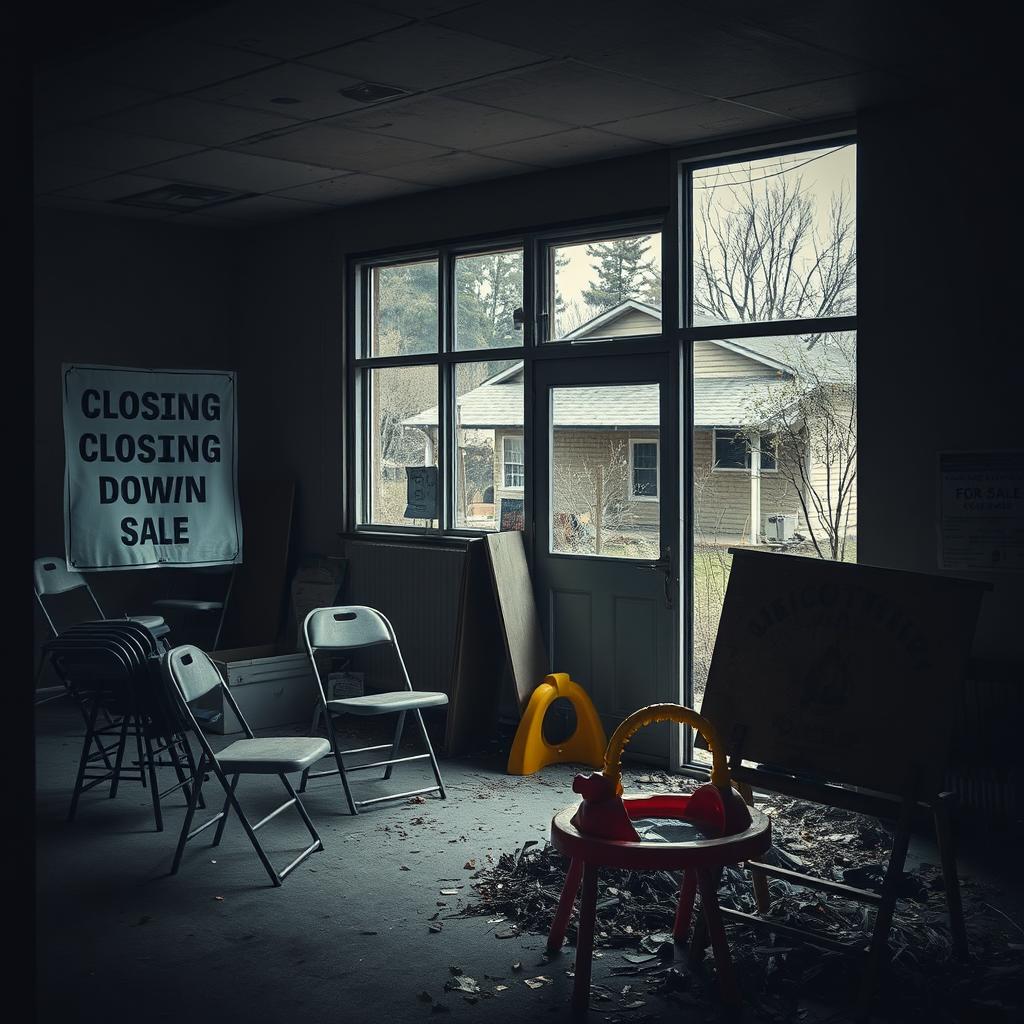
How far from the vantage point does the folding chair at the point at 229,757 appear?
4809 millimetres

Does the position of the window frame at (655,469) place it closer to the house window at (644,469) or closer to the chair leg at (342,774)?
the house window at (644,469)

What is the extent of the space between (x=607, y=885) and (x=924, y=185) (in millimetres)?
3317

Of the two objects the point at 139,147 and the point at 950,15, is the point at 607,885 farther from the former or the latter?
the point at 139,147

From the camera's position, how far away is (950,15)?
4.21 m

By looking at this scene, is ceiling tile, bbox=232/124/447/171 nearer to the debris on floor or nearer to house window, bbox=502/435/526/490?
house window, bbox=502/435/526/490

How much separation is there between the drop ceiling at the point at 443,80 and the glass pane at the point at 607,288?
1.63ft

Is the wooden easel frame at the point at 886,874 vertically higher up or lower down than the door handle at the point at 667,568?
lower down

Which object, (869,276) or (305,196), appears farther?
(305,196)

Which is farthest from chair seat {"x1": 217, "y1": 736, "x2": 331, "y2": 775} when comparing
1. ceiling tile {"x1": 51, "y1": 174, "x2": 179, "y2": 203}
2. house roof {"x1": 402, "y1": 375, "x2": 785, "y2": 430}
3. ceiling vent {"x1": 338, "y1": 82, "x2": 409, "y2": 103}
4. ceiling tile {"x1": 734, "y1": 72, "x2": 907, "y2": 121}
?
ceiling tile {"x1": 51, "y1": 174, "x2": 179, "y2": 203}

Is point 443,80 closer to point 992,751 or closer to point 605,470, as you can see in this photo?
point 605,470

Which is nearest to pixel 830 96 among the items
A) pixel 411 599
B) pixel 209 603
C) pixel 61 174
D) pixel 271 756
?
pixel 271 756

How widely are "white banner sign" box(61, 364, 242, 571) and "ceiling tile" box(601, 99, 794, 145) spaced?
2422 mm

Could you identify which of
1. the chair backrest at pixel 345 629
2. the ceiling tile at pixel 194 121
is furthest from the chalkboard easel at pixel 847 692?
the ceiling tile at pixel 194 121

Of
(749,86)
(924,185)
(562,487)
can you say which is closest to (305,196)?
(562,487)
